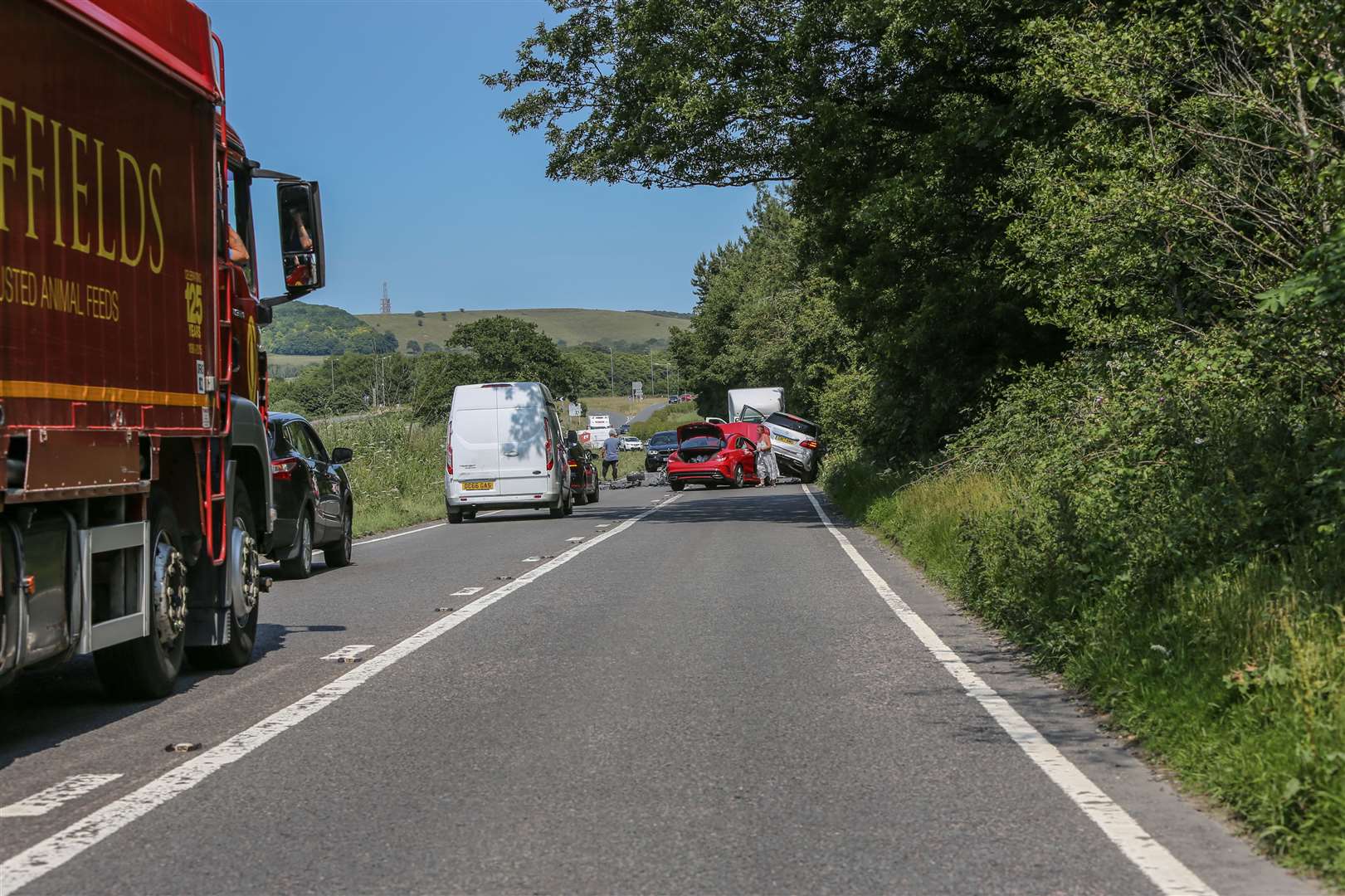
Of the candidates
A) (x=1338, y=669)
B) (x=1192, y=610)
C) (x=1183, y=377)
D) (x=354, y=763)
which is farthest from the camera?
(x=1183, y=377)

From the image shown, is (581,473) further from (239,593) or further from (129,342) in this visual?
(129,342)

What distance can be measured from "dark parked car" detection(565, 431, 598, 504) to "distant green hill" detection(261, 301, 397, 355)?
20.0ft

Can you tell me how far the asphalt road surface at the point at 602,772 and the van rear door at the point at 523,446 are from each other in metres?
15.0

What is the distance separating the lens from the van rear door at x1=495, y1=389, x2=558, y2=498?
87.7 ft

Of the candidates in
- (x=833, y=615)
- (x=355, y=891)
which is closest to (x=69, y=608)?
(x=355, y=891)

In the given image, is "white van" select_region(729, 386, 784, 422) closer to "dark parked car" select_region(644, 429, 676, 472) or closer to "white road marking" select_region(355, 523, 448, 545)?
"dark parked car" select_region(644, 429, 676, 472)

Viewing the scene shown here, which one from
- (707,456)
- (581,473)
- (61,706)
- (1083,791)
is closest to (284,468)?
(61,706)

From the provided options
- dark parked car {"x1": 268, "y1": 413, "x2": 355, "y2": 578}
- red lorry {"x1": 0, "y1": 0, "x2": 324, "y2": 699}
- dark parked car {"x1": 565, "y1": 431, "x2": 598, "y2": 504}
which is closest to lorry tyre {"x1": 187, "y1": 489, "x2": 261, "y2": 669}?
red lorry {"x1": 0, "y1": 0, "x2": 324, "y2": 699}

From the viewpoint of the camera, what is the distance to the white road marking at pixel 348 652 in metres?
9.66

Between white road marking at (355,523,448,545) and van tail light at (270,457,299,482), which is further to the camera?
white road marking at (355,523,448,545)

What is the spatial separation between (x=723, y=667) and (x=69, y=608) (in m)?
3.81

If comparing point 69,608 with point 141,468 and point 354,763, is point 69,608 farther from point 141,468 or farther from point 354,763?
point 354,763

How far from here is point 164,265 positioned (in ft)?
26.1

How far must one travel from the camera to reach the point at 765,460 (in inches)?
1724
